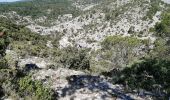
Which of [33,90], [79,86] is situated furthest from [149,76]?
[33,90]

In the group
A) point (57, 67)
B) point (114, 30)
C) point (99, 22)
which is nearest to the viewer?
point (57, 67)

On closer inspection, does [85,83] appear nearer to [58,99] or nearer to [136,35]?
[58,99]

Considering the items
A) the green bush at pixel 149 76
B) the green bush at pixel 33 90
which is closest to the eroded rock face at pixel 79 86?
the green bush at pixel 33 90

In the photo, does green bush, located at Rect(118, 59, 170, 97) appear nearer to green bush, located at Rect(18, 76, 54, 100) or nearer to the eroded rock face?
the eroded rock face

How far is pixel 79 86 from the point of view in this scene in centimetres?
1405

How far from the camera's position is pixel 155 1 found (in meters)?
137

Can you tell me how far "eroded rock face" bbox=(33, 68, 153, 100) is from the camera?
506 inches

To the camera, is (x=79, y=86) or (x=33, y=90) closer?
(x=33, y=90)

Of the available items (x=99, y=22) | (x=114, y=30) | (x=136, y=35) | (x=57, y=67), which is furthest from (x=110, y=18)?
(x=57, y=67)

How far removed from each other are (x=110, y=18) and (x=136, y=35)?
107 feet

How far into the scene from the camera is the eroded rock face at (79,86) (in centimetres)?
1285

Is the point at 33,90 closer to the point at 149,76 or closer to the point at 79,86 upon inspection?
the point at 79,86

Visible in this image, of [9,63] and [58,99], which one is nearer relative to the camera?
[58,99]

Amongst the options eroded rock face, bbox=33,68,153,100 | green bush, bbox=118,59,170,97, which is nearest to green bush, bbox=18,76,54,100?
eroded rock face, bbox=33,68,153,100
